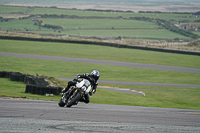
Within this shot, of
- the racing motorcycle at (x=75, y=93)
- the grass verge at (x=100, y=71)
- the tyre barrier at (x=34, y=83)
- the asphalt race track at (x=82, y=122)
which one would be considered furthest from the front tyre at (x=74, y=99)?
the grass verge at (x=100, y=71)

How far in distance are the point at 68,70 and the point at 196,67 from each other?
16.6 metres

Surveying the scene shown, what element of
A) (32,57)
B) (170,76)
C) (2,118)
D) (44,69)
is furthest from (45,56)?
(2,118)

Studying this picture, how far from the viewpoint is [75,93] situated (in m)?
11.1

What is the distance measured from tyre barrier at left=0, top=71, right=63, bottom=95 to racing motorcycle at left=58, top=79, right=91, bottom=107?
6.44 metres

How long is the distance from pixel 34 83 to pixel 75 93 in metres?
9.75

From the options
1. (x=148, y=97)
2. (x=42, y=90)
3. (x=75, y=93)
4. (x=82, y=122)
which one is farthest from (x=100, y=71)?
(x=82, y=122)

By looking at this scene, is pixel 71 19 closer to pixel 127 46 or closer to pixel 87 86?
pixel 127 46

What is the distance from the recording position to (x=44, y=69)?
32531mm

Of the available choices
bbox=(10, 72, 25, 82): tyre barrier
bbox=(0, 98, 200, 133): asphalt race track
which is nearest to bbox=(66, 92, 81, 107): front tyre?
bbox=(0, 98, 200, 133): asphalt race track

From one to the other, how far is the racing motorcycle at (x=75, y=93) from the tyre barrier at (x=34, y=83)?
6437mm

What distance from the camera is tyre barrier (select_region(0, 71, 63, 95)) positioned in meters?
17.5

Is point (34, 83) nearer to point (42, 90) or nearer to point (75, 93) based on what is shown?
point (42, 90)

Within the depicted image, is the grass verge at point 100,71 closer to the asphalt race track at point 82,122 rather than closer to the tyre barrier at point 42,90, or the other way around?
the tyre barrier at point 42,90

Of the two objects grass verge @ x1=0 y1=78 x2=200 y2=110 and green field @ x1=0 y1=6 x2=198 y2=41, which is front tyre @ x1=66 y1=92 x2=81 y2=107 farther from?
green field @ x1=0 y1=6 x2=198 y2=41
